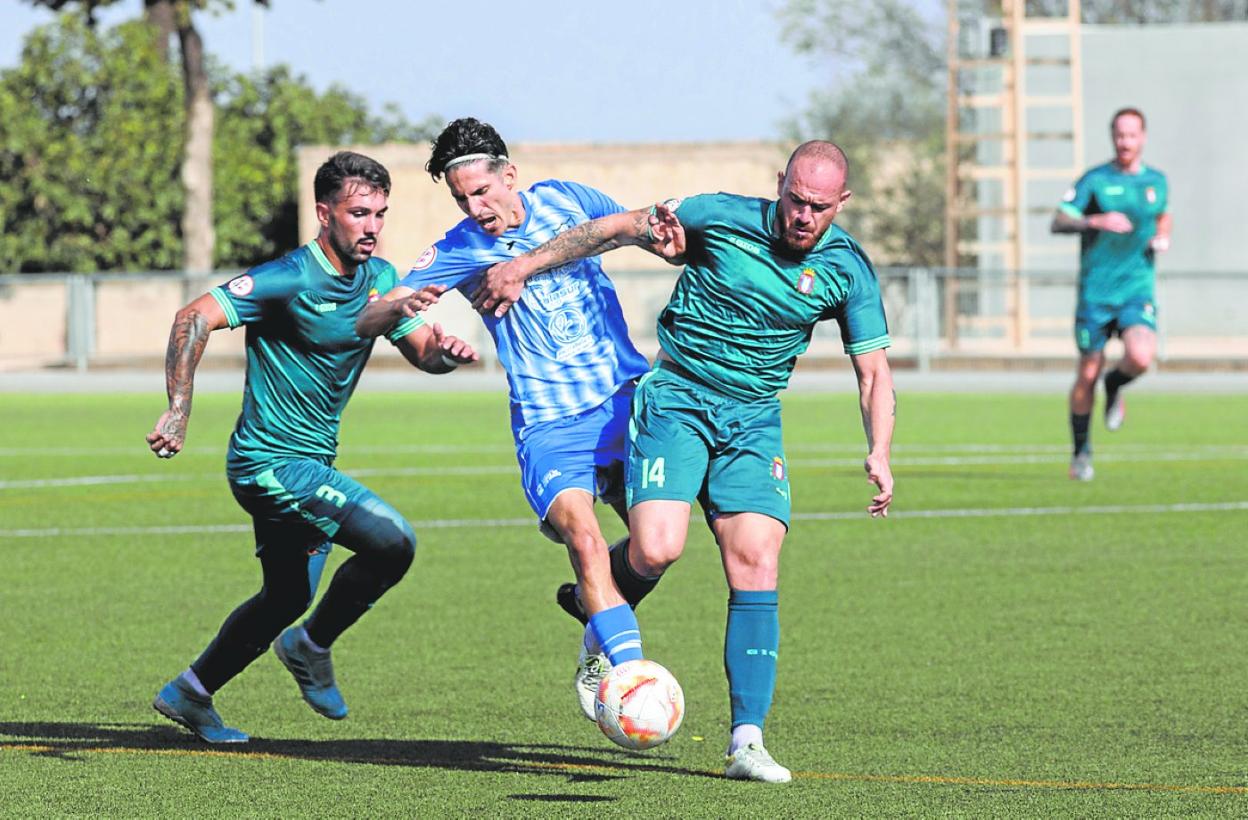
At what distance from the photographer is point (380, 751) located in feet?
23.2

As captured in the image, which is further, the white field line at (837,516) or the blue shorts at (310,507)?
the white field line at (837,516)

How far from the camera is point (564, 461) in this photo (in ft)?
24.1

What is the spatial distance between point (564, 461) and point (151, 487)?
10.8 meters

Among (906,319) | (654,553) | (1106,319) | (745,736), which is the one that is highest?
(906,319)

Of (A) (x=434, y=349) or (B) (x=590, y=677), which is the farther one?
(A) (x=434, y=349)

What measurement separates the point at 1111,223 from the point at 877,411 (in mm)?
8836

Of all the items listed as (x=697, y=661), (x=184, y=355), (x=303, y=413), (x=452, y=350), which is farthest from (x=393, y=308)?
(x=697, y=661)

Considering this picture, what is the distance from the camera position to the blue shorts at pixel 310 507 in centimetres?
743

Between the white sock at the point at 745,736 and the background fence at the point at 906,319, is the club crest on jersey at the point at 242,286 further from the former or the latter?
the background fence at the point at 906,319

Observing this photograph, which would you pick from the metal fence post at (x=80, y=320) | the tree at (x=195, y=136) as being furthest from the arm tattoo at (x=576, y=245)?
the tree at (x=195, y=136)

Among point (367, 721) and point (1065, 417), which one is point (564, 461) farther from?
point (1065, 417)

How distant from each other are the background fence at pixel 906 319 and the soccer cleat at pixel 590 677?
2811cm

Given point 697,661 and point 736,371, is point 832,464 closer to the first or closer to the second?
point 697,661

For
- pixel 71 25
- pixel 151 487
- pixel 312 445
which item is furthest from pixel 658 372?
pixel 71 25
